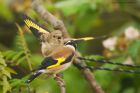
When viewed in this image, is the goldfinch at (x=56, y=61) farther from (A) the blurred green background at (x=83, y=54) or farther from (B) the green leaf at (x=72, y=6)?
(B) the green leaf at (x=72, y=6)

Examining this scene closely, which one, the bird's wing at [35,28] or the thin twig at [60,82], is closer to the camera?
the thin twig at [60,82]

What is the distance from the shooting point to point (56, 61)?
156cm

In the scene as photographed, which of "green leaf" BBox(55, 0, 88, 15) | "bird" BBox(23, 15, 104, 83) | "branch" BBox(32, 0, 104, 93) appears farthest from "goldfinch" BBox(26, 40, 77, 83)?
"green leaf" BBox(55, 0, 88, 15)

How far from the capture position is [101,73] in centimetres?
265

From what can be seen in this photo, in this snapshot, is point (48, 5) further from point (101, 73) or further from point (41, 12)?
point (41, 12)

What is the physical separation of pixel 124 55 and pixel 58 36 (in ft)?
2.83

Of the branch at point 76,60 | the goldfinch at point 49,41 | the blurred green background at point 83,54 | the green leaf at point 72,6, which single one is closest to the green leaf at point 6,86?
the blurred green background at point 83,54

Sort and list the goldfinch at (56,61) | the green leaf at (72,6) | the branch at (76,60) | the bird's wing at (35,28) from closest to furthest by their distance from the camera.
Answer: the goldfinch at (56,61) → the bird's wing at (35,28) → the branch at (76,60) → the green leaf at (72,6)

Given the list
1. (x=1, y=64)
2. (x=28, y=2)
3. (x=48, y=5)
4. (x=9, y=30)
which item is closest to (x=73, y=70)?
(x=48, y=5)

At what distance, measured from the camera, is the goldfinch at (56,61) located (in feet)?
5.03

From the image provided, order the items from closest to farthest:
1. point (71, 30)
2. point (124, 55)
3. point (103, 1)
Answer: point (124, 55) → point (103, 1) → point (71, 30)

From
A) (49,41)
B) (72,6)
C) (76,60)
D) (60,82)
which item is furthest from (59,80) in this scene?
(72,6)

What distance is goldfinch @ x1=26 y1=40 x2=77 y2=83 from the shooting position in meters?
1.53

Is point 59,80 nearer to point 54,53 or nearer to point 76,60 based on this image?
point 54,53
